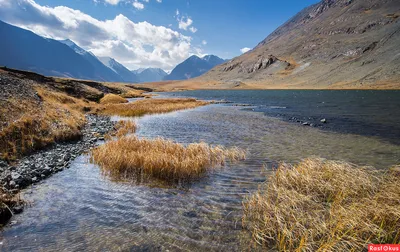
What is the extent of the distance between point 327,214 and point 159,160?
8.28 m

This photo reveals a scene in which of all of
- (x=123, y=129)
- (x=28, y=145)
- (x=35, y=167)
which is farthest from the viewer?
(x=123, y=129)

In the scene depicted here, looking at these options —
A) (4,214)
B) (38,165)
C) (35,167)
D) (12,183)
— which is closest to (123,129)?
(38,165)

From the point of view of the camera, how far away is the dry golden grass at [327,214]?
5816mm

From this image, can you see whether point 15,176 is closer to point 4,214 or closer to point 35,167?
point 35,167

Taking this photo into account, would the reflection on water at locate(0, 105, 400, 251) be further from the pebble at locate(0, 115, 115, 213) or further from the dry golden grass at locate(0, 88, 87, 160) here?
the dry golden grass at locate(0, 88, 87, 160)

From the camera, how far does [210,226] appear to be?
7699 millimetres

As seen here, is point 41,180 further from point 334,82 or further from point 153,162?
point 334,82

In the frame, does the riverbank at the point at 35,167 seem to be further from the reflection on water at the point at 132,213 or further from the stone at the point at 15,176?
the reflection on water at the point at 132,213

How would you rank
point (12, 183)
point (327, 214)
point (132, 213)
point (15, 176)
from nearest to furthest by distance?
point (327, 214) → point (132, 213) → point (12, 183) → point (15, 176)

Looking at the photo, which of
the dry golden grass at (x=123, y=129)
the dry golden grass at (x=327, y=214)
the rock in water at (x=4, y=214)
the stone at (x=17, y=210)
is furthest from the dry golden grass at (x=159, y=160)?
the dry golden grass at (x=123, y=129)

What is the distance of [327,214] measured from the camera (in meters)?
7.41

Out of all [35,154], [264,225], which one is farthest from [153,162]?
[35,154]

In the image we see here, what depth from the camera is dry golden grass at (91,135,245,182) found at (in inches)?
465

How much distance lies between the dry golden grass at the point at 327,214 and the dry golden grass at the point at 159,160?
4497 millimetres
